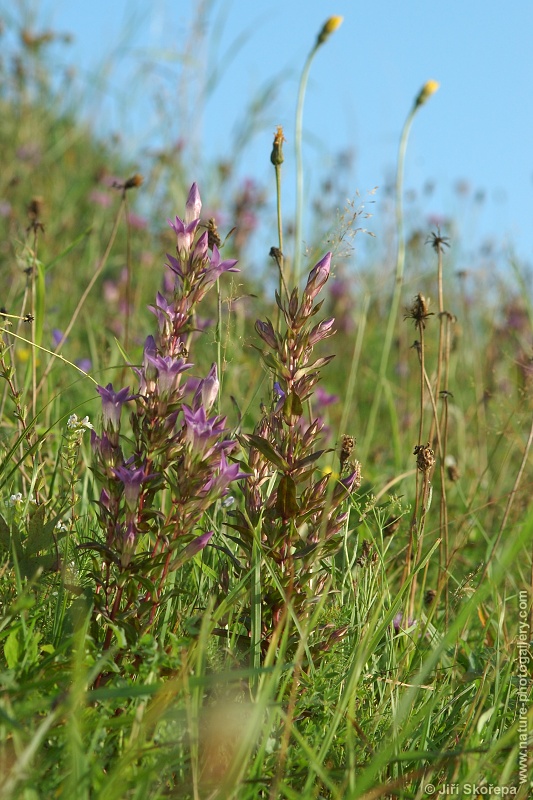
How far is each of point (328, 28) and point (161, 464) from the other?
1521 mm

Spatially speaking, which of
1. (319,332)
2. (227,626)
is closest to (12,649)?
(227,626)

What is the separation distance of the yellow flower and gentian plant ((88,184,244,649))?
132 centimetres

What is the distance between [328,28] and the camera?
2295 millimetres

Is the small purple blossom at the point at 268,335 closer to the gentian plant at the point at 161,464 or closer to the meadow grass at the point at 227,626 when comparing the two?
the meadow grass at the point at 227,626

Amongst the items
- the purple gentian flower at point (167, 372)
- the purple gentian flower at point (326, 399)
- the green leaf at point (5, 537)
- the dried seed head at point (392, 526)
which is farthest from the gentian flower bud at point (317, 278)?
the purple gentian flower at point (326, 399)

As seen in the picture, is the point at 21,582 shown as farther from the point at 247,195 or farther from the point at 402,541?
the point at 247,195

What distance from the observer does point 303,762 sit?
124cm

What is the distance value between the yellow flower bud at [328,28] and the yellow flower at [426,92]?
332mm

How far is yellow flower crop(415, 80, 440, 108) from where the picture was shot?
2416 mm

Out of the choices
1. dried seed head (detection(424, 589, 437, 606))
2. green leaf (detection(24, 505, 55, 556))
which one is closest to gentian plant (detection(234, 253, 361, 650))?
green leaf (detection(24, 505, 55, 556))

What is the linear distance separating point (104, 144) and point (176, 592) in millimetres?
6658

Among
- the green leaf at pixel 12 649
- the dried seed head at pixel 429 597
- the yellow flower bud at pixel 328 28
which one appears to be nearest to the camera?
the green leaf at pixel 12 649

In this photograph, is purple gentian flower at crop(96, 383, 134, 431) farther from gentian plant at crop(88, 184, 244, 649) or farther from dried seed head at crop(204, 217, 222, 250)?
dried seed head at crop(204, 217, 222, 250)

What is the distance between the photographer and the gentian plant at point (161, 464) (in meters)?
1.30
